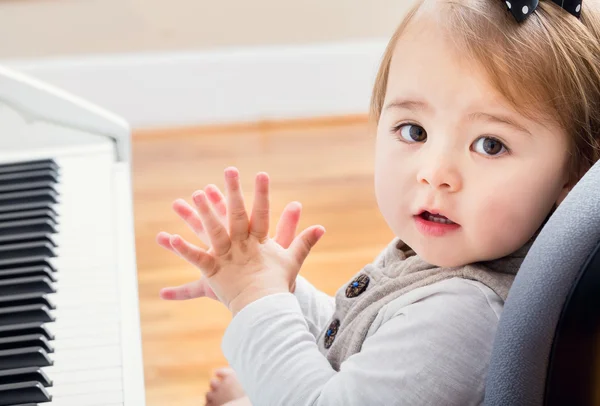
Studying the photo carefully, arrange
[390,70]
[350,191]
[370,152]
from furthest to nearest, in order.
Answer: [370,152] → [350,191] → [390,70]

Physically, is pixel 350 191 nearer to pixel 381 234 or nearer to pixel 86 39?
pixel 381 234

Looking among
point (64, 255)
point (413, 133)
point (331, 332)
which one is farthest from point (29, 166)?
point (413, 133)

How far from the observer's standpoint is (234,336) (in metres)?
1.05

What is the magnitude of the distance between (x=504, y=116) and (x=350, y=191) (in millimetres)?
2084

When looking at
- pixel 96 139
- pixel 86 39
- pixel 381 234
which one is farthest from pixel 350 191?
pixel 96 139

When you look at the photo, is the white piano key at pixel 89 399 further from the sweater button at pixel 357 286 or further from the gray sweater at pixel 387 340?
the sweater button at pixel 357 286

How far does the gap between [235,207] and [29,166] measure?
0.54 metres

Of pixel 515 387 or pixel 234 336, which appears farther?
pixel 234 336

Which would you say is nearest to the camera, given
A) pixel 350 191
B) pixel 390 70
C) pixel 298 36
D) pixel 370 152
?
pixel 390 70

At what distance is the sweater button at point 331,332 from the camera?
1.11 meters

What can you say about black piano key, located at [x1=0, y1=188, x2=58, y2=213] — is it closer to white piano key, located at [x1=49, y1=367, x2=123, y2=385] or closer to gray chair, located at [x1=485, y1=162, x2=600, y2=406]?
white piano key, located at [x1=49, y1=367, x2=123, y2=385]

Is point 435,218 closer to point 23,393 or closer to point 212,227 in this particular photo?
point 212,227

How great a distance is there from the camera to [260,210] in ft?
3.61

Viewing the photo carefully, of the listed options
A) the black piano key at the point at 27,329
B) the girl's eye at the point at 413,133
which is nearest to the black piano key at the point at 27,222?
the black piano key at the point at 27,329
